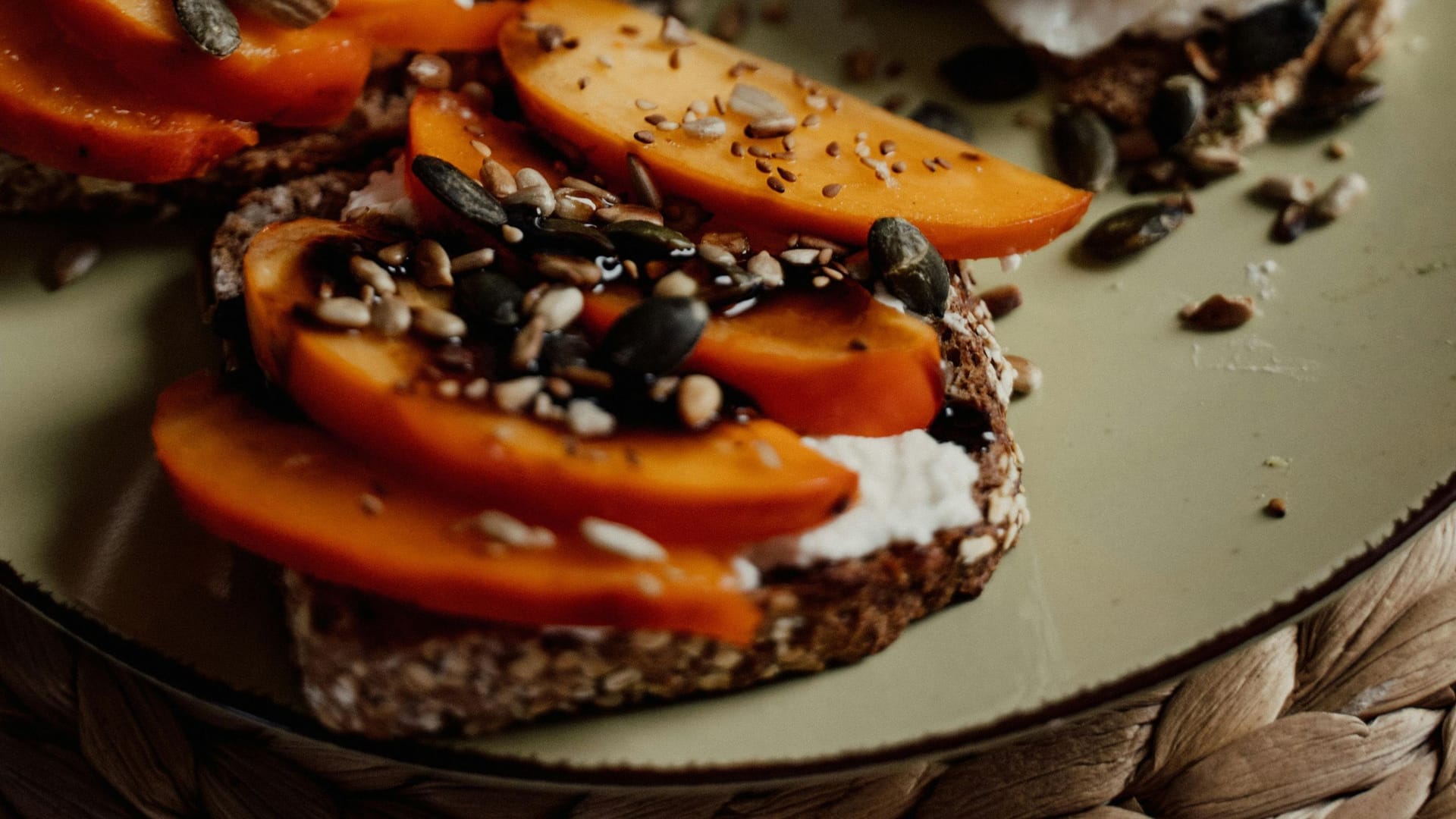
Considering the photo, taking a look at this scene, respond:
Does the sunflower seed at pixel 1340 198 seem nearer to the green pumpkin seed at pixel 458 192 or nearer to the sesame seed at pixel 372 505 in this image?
the green pumpkin seed at pixel 458 192

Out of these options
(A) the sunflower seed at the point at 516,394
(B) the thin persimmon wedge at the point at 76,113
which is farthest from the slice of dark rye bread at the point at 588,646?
(B) the thin persimmon wedge at the point at 76,113

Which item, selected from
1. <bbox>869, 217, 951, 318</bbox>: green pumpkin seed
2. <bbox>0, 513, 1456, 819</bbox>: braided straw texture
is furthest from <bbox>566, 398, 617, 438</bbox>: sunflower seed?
<bbox>0, 513, 1456, 819</bbox>: braided straw texture

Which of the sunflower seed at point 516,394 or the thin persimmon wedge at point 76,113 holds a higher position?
the sunflower seed at point 516,394

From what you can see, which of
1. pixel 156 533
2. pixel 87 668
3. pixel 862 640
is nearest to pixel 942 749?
pixel 862 640

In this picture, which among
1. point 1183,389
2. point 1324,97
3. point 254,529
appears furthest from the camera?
point 1324,97

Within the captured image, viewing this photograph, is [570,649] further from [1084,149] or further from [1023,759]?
[1084,149]

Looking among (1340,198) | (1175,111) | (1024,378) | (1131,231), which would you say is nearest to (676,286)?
(1024,378)

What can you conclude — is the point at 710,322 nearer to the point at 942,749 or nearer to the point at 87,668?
the point at 942,749

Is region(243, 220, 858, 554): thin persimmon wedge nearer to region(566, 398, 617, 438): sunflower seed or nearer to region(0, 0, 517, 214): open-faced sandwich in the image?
region(566, 398, 617, 438): sunflower seed
